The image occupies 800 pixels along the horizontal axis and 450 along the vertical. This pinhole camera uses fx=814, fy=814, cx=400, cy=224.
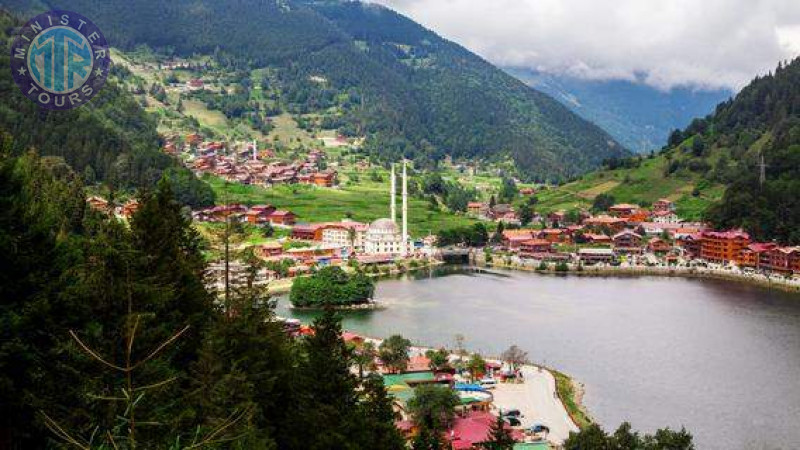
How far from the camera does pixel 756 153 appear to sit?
58.4 metres

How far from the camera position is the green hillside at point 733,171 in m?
46.1

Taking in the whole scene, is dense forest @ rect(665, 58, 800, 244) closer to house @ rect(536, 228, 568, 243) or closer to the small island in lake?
house @ rect(536, 228, 568, 243)

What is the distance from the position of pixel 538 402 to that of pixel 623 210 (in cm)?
3981

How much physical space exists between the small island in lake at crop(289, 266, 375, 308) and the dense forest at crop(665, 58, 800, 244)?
24110 millimetres

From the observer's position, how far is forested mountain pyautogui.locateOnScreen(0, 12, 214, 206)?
139ft

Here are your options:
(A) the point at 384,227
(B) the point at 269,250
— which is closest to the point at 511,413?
(B) the point at 269,250

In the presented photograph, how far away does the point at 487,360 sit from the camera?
2311cm

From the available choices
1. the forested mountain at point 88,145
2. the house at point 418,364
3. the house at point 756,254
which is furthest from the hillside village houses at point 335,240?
the house at point 418,364

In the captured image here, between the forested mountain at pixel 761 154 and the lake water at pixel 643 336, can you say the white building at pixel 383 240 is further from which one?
the forested mountain at pixel 761 154

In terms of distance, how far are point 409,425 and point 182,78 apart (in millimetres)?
97312

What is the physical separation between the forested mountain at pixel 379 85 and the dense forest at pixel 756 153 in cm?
2812

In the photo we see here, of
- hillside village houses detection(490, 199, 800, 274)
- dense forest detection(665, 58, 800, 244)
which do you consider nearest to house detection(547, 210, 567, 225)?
hillside village houses detection(490, 199, 800, 274)

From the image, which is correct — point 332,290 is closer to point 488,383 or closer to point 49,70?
point 488,383

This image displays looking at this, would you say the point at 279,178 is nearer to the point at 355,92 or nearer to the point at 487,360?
the point at 487,360
